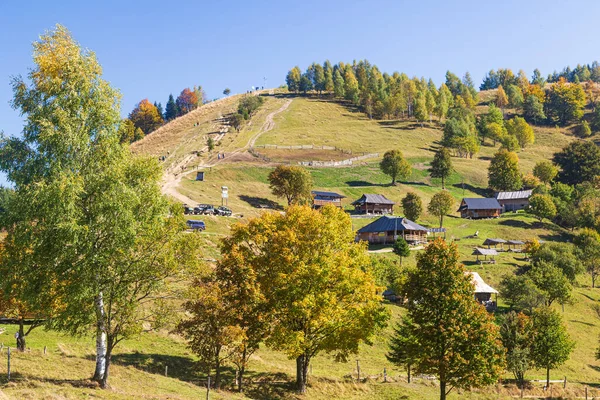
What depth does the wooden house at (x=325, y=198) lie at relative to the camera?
10744 centimetres

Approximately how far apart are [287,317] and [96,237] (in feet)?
45.3

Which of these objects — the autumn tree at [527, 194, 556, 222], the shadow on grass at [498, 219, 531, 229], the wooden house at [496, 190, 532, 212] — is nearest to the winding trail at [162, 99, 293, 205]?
the shadow on grass at [498, 219, 531, 229]

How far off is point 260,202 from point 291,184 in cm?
893

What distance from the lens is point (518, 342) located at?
151 feet

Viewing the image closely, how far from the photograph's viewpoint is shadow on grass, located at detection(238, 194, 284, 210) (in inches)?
4013

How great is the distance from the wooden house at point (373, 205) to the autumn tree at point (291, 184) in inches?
594

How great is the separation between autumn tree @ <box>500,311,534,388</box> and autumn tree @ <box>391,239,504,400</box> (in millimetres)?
14617

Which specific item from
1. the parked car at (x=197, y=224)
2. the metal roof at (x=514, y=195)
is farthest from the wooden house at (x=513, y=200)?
the parked car at (x=197, y=224)

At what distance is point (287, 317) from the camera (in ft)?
104

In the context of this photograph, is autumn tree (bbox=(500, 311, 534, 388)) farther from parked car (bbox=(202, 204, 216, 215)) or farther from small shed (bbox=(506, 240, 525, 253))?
parked car (bbox=(202, 204, 216, 215))

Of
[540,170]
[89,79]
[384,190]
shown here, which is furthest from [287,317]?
[540,170]

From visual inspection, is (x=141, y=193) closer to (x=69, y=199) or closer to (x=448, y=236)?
(x=69, y=199)

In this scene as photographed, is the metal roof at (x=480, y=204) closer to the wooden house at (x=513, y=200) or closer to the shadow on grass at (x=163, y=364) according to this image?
the wooden house at (x=513, y=200)

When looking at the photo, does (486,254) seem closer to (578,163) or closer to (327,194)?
(327,194)
